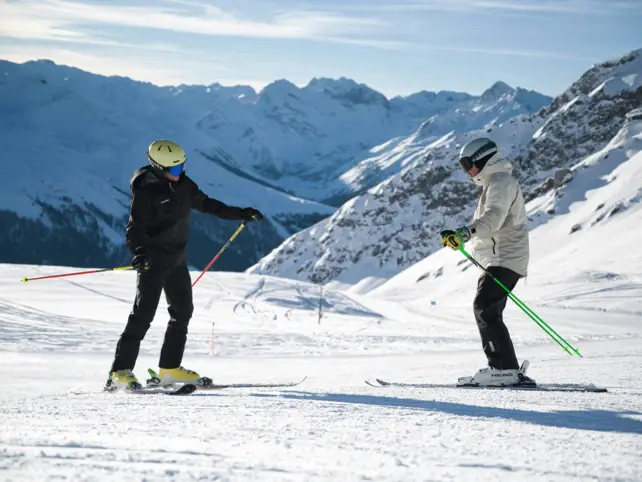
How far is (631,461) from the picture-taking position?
9.70 ft

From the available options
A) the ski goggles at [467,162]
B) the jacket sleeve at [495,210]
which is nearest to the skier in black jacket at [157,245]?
the ski goggles at [467,162]

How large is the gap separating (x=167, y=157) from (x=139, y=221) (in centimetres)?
58

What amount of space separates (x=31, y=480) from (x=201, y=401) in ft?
8.25

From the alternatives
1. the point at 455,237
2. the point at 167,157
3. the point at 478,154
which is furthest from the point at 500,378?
the point at 167,157

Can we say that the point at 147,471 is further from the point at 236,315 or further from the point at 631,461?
the point at 236,315

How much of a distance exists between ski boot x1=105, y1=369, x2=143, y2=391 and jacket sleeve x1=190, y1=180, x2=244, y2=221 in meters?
1.52

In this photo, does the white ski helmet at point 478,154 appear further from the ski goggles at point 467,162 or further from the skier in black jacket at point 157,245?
the skier in black jacket at point 157,245

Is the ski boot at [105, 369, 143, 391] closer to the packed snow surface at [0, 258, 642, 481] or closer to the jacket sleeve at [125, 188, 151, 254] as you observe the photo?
the packed snow surface at [0, 258, 642, 481]

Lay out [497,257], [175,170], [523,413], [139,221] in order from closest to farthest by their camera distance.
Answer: [523,413] < [139,221] < [175,170] < [497,257]

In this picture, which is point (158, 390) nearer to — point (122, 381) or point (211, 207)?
point (122, 381)

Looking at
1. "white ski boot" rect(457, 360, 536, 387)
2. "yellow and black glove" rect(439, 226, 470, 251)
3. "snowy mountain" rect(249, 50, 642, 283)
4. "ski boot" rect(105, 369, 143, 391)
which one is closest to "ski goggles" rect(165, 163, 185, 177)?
"ski boot" rect(105, 369, 143, 391)

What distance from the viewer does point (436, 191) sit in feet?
526

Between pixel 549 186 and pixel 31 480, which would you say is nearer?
pixel 31 480

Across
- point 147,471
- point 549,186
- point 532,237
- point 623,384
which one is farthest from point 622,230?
point 147,471
